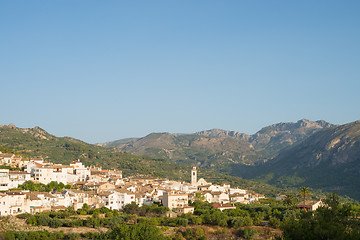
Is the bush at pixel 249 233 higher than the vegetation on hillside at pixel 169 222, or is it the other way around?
the vegetation on hillside at pixel 169 222

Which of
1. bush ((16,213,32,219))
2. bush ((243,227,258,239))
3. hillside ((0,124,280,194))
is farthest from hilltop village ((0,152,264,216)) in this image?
hillside ((0,124,280,194))

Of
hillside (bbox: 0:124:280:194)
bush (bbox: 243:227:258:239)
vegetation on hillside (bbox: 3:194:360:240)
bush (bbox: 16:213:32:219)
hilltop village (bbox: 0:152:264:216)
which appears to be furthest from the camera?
hillside (bbox: 0:124:280:194)

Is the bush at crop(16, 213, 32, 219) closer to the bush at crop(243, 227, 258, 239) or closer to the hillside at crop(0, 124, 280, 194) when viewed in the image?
the bush at crop(243, 227, 258, 239)

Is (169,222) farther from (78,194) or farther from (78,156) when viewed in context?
(78,156)

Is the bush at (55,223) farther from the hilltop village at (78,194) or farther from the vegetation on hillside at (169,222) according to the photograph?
the hilltop village at (78,194)

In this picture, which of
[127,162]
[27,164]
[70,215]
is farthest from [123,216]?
[127,162]

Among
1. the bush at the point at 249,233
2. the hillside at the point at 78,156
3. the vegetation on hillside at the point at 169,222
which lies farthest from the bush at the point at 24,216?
the hillside at the point at 78,156

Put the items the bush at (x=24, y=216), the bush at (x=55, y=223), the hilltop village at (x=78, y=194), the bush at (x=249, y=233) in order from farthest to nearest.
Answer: the hilltop village at (x=78, y=194)
the bush at (x=24, y=216)
the bush at (x=55, y=223)
the bush at (x=249, y=233)

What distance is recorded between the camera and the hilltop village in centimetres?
6191

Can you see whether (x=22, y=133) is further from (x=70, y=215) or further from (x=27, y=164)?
(x=70, y=215)

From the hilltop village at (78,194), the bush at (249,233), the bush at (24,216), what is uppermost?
the hilltop village at (78,194)

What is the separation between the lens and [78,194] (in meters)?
69.2

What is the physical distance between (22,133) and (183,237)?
→ 110840 mm

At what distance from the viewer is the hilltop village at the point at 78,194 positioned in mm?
61906
